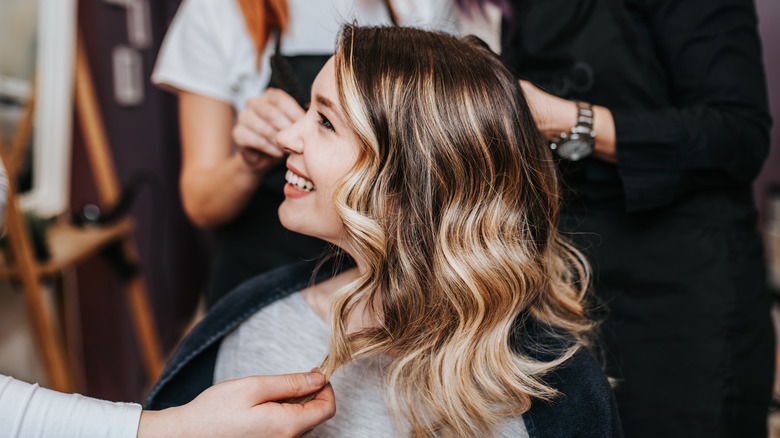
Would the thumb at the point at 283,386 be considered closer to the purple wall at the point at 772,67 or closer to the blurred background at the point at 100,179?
the blurred background at the point at 100,179

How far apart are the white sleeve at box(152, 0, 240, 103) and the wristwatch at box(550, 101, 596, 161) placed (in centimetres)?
62

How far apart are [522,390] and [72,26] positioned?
1.54 meters

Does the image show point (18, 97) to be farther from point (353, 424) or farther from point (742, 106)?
point (742, 106)

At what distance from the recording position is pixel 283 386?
628mm

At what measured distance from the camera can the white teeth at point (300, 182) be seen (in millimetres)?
803

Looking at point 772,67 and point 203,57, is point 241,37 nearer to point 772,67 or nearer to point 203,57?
point 203,57

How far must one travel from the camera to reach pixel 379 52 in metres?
0.77

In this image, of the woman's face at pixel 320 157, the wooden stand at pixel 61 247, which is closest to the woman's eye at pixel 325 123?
the woman's face at pixel 320 157

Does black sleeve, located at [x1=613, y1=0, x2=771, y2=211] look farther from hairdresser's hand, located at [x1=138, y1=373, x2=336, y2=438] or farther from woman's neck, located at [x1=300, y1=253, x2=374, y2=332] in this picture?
hairdresser's hand, located at [x1=138, y1=373, x2=336, y2=438]

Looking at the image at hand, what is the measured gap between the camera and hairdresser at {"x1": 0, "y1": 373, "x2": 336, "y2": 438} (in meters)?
0.53

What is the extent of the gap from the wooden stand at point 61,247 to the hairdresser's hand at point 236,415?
0.76 meters

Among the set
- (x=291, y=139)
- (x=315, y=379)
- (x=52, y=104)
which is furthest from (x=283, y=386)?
(x=52, y=104)

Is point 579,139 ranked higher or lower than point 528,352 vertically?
higher

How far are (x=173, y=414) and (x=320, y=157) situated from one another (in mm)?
353
